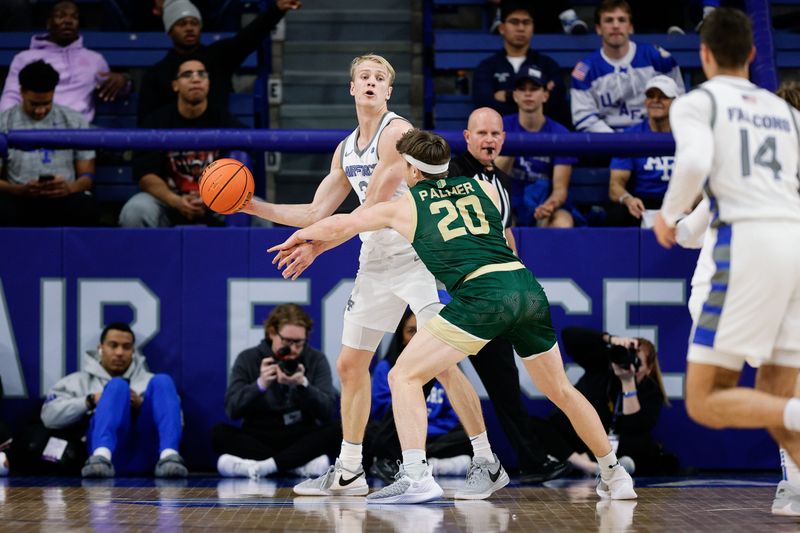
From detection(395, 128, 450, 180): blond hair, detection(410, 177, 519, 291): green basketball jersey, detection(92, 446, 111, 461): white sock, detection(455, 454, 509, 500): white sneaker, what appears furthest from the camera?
detection(92, 446, 111, 461): white sock

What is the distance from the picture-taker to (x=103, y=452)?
7.83 metres

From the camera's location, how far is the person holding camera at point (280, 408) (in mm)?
7992

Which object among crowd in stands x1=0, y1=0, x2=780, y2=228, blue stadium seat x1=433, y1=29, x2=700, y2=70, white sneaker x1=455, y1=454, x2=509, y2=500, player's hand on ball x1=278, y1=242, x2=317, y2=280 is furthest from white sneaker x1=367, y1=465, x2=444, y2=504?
blue stadium seat x1=433, y1=29, x2=700, y2=70

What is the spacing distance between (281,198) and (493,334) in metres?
5.42

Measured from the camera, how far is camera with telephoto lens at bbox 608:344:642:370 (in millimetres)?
7914

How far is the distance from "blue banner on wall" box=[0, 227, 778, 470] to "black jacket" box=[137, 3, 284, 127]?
169 cm

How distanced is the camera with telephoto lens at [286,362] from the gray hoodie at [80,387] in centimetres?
101

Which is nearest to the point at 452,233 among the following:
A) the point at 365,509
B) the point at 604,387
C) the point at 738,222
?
the point at 365,509

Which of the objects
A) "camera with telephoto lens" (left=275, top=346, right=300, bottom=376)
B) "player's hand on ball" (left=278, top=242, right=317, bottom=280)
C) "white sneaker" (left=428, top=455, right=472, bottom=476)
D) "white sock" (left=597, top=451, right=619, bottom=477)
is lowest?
"white sneaker" (left=428, top=455, right=472, bottom=476)

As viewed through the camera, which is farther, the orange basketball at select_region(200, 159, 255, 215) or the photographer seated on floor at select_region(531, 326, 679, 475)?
the photographer seated on floor at select_region(531, 326, 679, 475)

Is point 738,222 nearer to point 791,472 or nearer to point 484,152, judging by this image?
point 791,472

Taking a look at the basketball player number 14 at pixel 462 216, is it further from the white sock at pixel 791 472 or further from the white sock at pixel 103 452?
the white sock at pixel 103 452

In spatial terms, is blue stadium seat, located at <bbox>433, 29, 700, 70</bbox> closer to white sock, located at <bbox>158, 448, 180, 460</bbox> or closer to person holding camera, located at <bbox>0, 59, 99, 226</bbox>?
person holding camera, located at <bbox>0, 59, 99, 226</bbox>

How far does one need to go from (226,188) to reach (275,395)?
2039mm
